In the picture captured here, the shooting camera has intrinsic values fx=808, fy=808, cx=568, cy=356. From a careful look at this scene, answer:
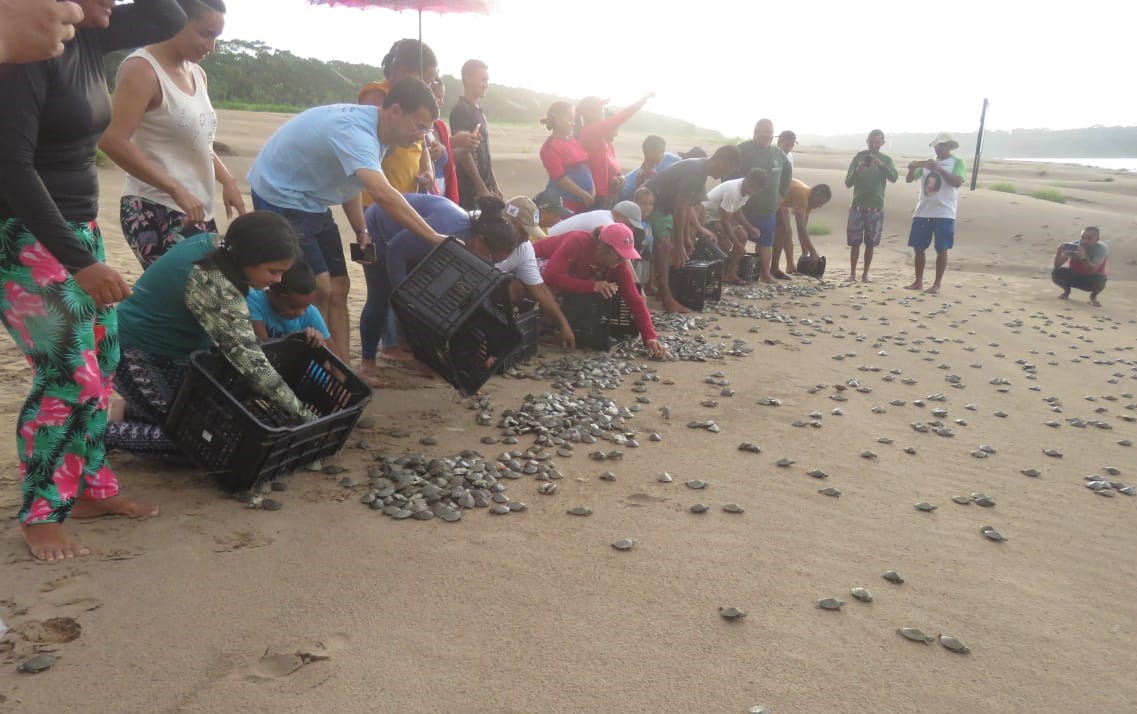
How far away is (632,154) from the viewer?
1216 inches

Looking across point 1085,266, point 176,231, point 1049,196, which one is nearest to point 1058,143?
point 1049,196

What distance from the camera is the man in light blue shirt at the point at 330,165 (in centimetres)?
385

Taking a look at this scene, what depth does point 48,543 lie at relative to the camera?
2643 millimetres

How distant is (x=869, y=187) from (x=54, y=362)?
9.27 metres

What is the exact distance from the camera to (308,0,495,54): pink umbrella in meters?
5.81

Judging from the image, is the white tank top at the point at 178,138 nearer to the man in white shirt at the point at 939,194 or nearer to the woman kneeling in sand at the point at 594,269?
the woman kneeling in sand at the point at 594,269

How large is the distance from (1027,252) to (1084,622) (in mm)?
13015

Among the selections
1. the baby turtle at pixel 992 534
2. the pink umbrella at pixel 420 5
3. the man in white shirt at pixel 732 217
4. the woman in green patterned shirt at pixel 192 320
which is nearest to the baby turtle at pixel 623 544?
the woman in green patterned shirt at pixel 192 320

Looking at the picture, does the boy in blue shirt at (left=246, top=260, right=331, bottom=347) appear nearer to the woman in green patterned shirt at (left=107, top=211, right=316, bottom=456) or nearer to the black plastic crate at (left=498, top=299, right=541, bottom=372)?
the woman in green patterned shirt at (left=107, top=211, right=316, bottom=456)

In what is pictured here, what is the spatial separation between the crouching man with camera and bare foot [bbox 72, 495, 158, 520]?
34.0 ft

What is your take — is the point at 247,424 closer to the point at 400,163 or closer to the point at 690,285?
the point at 400,163

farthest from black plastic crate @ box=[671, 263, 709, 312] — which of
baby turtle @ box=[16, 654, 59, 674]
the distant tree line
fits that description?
the distant tree line

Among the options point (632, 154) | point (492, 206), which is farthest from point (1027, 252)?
point (632, 154)

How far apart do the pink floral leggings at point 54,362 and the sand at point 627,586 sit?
27cm
